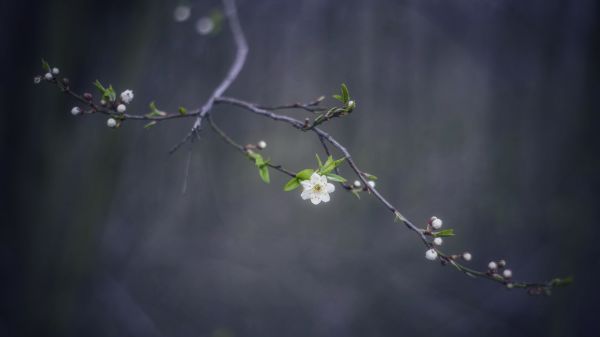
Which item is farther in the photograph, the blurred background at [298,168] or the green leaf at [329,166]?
the blurred background at [298,168]

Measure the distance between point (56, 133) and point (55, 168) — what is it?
20 cm

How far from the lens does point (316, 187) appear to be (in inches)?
32.3

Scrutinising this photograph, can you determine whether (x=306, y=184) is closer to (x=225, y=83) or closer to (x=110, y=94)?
(x=225, y=83)

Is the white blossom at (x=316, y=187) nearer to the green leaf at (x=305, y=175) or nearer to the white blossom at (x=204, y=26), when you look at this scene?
the green leaf at (x=305, y=175)

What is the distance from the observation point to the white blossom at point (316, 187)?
0.79 metres

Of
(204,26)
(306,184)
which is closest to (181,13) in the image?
(204,26)

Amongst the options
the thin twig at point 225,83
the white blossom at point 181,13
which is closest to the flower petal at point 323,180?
the thin twig at point 225,83

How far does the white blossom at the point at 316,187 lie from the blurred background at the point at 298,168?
1.14 metres

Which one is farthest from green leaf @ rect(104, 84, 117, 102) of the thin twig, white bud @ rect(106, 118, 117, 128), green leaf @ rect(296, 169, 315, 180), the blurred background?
the blurred background

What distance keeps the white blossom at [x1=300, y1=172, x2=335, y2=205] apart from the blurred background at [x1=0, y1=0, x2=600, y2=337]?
114 cm

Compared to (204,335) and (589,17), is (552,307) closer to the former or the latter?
(589,17)

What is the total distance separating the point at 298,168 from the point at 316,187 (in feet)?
4.07

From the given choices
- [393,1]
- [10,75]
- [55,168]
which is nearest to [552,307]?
[393,1]

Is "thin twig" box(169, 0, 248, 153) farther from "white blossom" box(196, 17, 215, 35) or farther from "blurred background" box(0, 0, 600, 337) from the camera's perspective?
"blurred background" box(0, 0, 600, 337)
